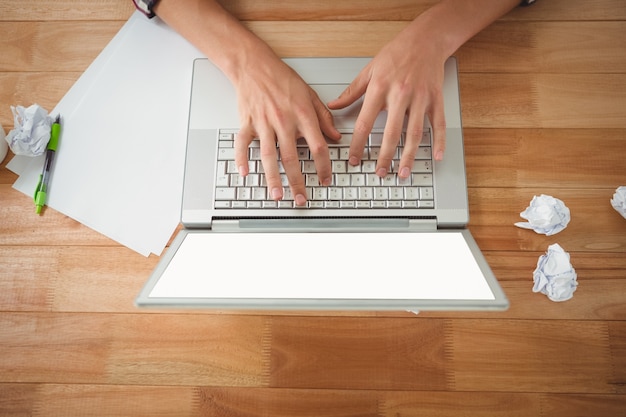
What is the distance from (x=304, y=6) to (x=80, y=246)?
1.86 feet

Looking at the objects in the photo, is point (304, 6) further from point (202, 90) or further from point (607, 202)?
point (607, 202)

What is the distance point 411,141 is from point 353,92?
0.12 meters

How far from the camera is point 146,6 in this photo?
73 cm

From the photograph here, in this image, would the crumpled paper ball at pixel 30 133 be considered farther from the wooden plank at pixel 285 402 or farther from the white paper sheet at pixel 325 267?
the wooden plank at pixel 285 402

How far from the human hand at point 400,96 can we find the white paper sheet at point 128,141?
0.29 metres

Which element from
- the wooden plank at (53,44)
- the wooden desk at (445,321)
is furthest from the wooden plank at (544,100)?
the wooden plank at (53,44)

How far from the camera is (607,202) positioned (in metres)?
0.67

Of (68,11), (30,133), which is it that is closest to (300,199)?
(30,133)

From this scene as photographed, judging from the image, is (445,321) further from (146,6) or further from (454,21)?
(146,6)

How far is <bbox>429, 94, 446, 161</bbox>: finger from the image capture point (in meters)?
0.61

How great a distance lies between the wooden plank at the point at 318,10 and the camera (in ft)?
2.42

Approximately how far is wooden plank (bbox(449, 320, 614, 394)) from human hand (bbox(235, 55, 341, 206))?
1.12ft

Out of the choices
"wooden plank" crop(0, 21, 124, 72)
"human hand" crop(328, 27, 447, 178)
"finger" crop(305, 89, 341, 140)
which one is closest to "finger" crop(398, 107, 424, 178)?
"human hand" crop(328, 27, 447, 178)

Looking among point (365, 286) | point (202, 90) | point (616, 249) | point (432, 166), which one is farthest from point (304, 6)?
point (616, 249)
